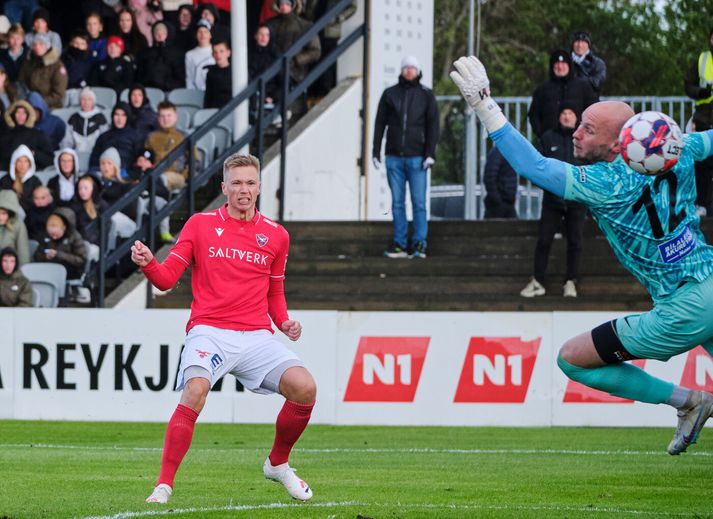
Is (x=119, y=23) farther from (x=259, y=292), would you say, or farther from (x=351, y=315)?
(x=259, y=292)

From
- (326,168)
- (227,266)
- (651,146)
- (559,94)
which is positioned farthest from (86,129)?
(651,146)

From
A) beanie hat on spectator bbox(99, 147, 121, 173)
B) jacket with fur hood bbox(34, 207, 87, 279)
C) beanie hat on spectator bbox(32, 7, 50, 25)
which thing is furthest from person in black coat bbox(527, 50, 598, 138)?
beanie hat on spectator bbox(32, 7, 50, 25)

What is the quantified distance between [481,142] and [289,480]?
14281 mm

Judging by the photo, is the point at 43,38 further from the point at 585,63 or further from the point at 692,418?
the point at 692,418

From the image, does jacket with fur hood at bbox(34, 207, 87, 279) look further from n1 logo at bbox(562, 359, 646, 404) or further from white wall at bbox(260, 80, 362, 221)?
n1 logo at bbox(562, 359, 646, 404)

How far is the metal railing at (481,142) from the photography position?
72.6 feet

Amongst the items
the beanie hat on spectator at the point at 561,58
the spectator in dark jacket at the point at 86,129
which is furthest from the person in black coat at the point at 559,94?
the spectator in dark jacket at the point at 86,129

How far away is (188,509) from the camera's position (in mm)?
8258

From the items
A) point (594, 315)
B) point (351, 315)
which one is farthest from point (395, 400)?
point (594, 315)

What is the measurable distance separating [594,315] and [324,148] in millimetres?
7524

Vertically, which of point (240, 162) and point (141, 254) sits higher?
point (240, 162)

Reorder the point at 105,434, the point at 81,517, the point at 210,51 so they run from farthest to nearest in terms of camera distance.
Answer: the point at 210,51
the point at 105,434
the point at 81,517

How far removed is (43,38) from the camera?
21.6m

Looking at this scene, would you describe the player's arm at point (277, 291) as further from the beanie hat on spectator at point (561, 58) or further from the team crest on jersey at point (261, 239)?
the beanie hat on spectator at point (561, 58)
